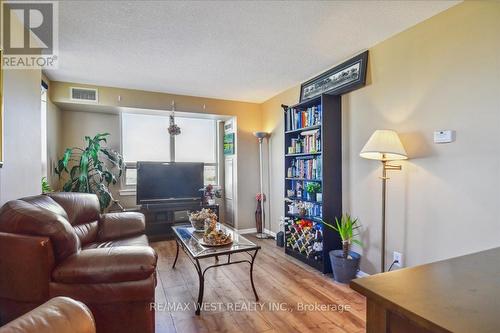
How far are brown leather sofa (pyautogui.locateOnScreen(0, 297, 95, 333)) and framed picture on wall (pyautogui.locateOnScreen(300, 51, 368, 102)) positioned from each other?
9.53ft

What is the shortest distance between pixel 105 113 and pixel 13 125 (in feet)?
8.35

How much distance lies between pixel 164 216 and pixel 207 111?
1943 millimetres

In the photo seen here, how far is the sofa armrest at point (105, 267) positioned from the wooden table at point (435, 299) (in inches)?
51.5

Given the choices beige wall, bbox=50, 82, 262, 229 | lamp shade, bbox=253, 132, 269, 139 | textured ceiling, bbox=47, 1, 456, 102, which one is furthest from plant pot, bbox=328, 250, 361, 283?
lamp shade, bbox=253, 132, 269, 139

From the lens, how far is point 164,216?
445 centimetres

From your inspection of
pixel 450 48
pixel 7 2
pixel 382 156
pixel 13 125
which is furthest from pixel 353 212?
pixel 7 2

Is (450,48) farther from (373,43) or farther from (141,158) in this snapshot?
(141,158)

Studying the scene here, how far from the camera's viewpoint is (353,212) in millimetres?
2941

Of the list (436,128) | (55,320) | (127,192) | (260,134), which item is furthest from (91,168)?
(436,128)

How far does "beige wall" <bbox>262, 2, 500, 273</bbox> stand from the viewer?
72.2 inches

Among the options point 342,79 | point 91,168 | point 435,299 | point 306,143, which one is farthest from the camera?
point 91,168

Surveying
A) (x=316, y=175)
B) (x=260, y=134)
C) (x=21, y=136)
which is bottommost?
(x=316, y=175)

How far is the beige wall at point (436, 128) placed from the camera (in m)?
1.83

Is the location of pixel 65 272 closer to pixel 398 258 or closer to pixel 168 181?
pixel 398 258
